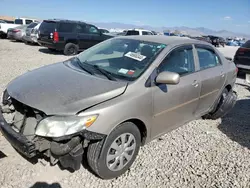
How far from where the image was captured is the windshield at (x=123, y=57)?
2.99m

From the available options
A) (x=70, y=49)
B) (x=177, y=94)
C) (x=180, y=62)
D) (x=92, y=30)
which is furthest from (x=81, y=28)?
(x=177, y=94)

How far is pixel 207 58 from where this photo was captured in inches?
158

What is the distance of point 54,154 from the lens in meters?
2.30

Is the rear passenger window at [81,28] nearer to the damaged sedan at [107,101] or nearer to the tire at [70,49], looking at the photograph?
the tire at [70,49]

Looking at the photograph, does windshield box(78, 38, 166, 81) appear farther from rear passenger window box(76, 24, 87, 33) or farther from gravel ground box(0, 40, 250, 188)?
rear passenger window box(76, 24, 87, 33)

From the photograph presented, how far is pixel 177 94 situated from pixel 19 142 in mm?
2094

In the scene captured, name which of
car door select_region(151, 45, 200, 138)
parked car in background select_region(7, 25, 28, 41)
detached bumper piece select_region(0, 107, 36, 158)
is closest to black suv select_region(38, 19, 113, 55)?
parked car in background select_region(7, 25, 28, 41)

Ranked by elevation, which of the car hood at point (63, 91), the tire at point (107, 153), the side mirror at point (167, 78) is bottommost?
the tire at point (107, 153)

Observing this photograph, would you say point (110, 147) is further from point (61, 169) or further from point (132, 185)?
point (61, 169)

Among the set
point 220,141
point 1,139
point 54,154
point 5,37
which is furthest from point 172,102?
point 5,37

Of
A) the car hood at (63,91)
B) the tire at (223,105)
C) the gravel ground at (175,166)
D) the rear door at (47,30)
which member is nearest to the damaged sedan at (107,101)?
the car hood at (63,91)

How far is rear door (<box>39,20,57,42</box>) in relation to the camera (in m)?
11.4

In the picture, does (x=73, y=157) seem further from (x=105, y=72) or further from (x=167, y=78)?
(x=167, y=78)

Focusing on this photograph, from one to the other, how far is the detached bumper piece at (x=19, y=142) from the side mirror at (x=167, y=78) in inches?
64.2
